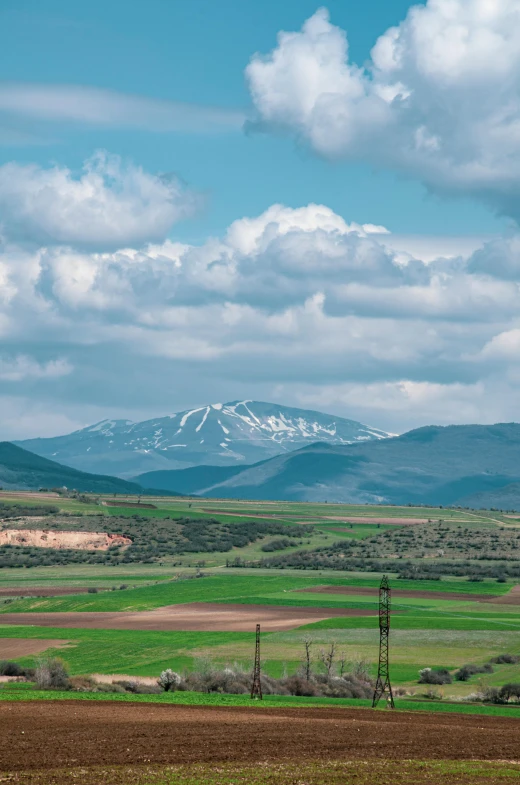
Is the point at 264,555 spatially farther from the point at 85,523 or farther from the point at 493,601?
the point at 493,601

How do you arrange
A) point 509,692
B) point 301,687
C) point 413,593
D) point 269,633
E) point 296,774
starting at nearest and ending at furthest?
point 296,774 → point 509,692 → point 301,687 → point 269,633 → point 413,593

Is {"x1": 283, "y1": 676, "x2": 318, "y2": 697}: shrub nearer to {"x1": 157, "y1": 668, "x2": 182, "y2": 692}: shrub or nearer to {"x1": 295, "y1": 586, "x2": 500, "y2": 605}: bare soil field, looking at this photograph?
{"x1": 157, "y1": 668, "x2": 182, "y2": 692}: shrub

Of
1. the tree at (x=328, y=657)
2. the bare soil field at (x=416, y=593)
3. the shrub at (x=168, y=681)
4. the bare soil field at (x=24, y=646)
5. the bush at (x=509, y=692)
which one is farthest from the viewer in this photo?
the bare soil field at (x=416, y=593)

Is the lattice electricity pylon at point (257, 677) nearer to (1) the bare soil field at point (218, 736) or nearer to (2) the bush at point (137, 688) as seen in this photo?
(2) the bush at point (137, 688)

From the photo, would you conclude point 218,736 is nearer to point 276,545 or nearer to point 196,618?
point 196,618

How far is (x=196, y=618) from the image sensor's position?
85125 mm

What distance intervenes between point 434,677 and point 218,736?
26.3 metres

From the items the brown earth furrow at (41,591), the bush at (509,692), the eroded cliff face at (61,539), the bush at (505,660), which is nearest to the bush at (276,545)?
the eroded cliff face at (61,539)

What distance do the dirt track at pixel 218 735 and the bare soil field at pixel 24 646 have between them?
21253 millimetres

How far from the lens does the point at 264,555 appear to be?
150m

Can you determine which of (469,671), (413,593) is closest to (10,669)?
(469,671)

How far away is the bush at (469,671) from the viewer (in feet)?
208

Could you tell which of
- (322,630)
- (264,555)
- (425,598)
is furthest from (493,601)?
(264,555)

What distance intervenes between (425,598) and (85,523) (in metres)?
71.6
